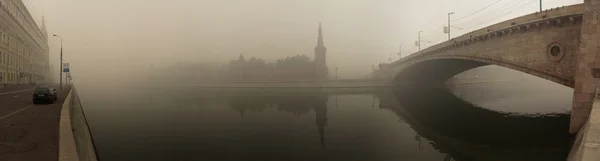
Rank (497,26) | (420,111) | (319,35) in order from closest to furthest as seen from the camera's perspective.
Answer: (497,26) < (420,111) < (319,35)

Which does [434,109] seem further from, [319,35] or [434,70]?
[319,35]

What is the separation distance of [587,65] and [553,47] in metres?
5.65

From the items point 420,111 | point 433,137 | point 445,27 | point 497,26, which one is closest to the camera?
point 433,137

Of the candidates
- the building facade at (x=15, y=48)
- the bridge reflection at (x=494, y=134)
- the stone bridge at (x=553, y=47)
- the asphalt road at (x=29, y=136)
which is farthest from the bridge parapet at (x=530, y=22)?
the building facade at (x=15, y=48)

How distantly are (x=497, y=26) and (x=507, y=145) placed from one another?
15236mm

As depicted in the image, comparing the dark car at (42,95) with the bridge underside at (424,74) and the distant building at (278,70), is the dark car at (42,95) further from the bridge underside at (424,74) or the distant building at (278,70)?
the distant building at (278,70)

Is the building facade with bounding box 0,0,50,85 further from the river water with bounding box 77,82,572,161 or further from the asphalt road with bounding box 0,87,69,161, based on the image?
the asphalt road with bounding box 0,87,69,161

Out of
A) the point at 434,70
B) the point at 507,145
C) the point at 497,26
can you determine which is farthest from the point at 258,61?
the point at 507,145

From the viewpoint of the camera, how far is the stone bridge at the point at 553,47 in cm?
2080

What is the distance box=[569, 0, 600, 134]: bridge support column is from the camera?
20422mm

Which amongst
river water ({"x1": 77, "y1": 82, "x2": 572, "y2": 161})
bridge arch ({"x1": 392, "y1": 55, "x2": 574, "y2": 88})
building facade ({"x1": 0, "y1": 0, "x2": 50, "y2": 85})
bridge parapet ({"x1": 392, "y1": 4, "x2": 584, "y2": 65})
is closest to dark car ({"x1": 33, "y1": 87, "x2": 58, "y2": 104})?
river water ({"x1": 77, "y1": 82, "x2": 572, "y2": 161})

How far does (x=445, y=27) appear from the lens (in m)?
65.4

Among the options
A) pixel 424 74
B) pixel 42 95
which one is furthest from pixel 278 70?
pixel 42 95

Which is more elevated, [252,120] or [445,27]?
[445,27]
